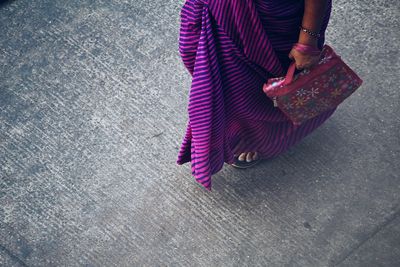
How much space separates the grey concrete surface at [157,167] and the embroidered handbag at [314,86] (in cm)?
63

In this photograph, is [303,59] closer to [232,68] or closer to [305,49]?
[305,49]

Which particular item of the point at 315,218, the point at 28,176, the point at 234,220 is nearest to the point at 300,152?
the point at 315,218

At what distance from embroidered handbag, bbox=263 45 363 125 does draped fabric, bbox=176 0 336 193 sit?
104 millimetres

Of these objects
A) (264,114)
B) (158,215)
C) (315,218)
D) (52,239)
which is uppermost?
(264,114)

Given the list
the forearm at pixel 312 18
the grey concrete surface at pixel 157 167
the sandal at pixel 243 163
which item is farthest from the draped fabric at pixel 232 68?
the grey concrete surface at pixel 157 167

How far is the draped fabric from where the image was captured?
1667 millimetres

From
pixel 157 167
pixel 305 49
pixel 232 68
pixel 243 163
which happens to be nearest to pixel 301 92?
pixel 305 49

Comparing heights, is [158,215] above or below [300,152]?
below

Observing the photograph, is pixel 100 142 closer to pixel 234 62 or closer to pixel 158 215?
pixel 158 215

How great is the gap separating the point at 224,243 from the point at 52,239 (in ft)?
3.07

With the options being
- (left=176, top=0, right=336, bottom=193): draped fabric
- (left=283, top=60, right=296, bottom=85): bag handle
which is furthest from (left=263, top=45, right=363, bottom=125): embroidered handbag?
(left=176, top=0, right=336, bottom=193): draped fabric

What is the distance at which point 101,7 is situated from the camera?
10.1 feet

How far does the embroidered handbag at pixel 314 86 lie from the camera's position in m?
1.80

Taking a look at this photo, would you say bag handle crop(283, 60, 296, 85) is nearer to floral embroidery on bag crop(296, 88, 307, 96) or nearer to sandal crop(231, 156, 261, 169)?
floral embroidery on bag crop(296, 88, 307, 96)
